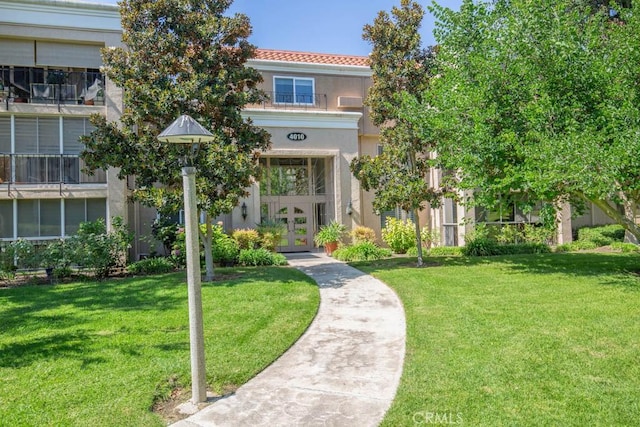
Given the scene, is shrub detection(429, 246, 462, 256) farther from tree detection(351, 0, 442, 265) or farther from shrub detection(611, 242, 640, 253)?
shrub detection(611, 242, 640, 253)

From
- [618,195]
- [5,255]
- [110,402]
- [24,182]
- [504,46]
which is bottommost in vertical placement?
[110,402]

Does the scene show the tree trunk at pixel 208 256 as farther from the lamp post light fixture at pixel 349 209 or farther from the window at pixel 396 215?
the window at pixel 396 215

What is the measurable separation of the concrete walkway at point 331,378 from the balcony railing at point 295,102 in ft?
40.3

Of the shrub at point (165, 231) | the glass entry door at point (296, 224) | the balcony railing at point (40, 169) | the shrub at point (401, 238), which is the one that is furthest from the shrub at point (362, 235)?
the balcony railing at point (40, 169)

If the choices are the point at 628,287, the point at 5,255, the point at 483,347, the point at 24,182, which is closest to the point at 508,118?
the point at 628,287

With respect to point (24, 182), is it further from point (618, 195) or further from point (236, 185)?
point (618, 195)

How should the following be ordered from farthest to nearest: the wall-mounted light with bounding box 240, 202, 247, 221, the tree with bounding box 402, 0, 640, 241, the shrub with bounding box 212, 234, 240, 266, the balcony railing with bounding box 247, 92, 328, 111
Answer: the balcony railing with bounding box 247, 92, 328, 111 < the wall-mounted light with bounding box 240, 202, 247, 221 < the shrub with bounding box 212, 234, 240, 266 < the tree with bounding box 402, 0, 640, 241

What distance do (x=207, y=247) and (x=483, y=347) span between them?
799 centimetres

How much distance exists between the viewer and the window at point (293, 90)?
19.3 m

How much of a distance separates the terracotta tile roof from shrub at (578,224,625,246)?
1238 centimetres

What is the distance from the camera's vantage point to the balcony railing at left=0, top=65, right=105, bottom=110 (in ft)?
51.4

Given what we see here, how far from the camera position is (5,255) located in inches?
509

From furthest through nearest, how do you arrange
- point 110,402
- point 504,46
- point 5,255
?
point 5,255 < point 504,46 < point 110,402

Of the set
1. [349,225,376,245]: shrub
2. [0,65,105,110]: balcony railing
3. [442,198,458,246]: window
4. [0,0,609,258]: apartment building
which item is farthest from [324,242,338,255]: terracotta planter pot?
[0,65,105,110]: balcony railing
